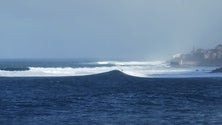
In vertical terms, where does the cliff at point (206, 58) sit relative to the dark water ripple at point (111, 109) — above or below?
above

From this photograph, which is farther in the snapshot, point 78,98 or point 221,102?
point 78,98

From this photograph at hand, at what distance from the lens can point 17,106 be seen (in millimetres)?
40219

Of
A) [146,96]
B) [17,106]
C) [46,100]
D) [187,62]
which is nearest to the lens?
[17,106]

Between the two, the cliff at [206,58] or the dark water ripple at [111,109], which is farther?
the cliff at [206,58]

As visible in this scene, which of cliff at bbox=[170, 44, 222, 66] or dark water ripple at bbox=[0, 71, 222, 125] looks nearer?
dark water ripple at bbox=[0, 71, 222, 125]

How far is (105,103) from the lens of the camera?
4234 centimetres

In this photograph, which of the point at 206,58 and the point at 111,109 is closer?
the point at 111,109

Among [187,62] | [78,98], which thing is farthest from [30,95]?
[187,62]

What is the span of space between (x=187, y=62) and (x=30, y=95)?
301ft

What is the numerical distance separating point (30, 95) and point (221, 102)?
1679 centimetres

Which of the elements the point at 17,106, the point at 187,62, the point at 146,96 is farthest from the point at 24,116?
the point at 187,62

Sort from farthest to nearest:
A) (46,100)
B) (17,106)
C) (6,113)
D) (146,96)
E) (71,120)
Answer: (146,96) → (46,100) → (17,106) → (6,113) → (71,120)

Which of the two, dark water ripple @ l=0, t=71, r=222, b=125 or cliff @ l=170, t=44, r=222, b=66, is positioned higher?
cliff @ l=170, t=44, r=222, b=66

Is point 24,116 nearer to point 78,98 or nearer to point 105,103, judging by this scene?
point 105,103
